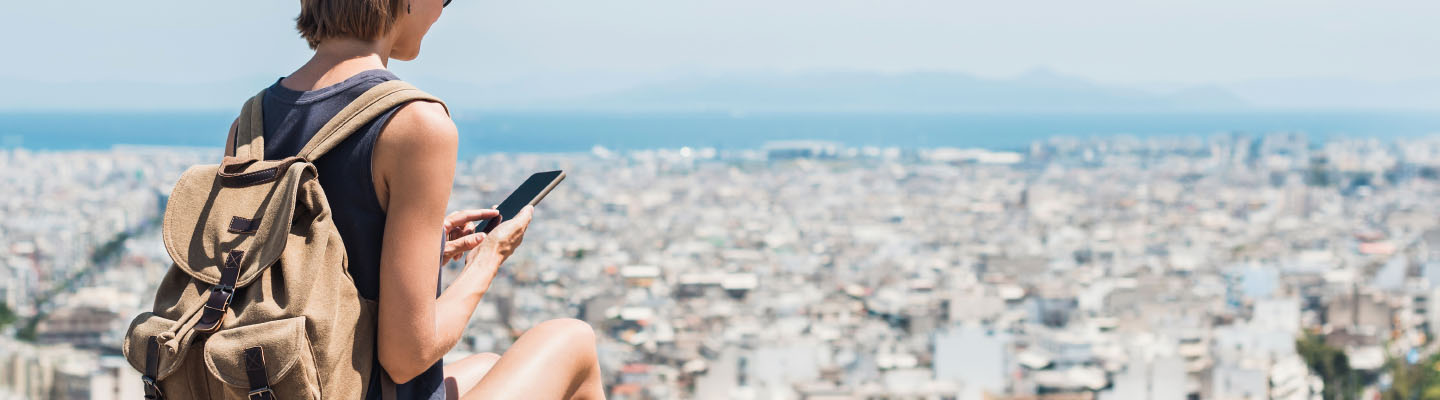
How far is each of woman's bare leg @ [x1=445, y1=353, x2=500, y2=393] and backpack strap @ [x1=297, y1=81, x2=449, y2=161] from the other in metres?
0.30

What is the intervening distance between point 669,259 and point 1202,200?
18316 millimetres

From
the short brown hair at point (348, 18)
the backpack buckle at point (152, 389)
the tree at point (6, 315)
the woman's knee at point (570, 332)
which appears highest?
the short brown hair at point (348, 18)

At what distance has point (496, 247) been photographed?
996 mm

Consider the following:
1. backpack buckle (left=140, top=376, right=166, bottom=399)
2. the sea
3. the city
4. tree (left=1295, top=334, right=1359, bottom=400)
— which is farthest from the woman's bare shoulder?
the sea

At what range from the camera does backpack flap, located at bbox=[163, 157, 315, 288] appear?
0.78 metres

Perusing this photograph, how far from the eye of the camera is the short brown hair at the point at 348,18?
0.87 metres

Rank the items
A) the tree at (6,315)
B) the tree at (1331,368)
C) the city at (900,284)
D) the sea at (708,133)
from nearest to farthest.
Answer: the city at (900,284), the tree at (1331,368), the tree at (6,315), the sea at (708,133)

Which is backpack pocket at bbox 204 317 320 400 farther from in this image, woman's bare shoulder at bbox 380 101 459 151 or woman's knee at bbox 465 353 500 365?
woman's knee at bbox 465 353 500 365

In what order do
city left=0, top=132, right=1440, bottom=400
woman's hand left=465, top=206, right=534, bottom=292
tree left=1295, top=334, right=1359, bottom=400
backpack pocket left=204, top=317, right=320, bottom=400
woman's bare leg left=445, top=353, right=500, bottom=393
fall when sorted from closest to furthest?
backpack pocket left=204, top=317, right=320, bottom=400 < woman's hand left=465, top=206, right=534, bottom=292 < woman's bare leg left=445, top=353, right=500, bottom=393 < city left=0, top=132, right=1440, bottom=400 < tree left=1295, top=334, right=1359, bottom=400

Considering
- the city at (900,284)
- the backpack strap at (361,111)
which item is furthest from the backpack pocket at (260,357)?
the city at (900,284)

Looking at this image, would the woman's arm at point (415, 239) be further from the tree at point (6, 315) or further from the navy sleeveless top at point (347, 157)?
the tree at point (6, 315)

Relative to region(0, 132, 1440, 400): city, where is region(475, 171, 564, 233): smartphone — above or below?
above

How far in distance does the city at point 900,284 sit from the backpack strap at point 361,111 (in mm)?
8951

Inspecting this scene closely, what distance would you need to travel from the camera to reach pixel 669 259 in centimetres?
1995
